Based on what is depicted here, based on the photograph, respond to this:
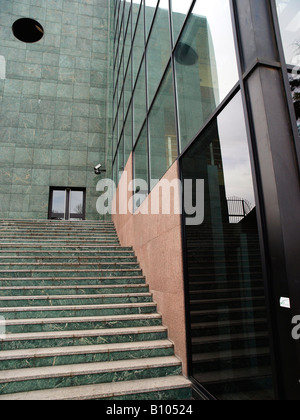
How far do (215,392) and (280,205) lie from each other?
2.00m

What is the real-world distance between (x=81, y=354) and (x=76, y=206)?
9.85 m

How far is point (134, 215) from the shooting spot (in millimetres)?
6941

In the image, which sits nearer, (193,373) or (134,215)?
(193,373)

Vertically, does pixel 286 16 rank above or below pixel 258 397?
above

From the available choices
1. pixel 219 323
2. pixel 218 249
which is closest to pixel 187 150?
pixel 218 249

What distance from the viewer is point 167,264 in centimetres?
432

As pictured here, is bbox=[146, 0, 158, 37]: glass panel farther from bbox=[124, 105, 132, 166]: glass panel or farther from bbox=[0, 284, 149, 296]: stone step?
bbox=[0, 284, 149, 296]: stone step

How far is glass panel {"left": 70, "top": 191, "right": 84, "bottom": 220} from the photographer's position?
42.0 ft

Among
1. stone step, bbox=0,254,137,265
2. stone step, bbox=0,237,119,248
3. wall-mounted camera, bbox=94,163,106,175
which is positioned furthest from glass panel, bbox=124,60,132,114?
stone step, bbox=0,254,137,265

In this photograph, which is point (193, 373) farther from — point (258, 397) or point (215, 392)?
point (258, 397)

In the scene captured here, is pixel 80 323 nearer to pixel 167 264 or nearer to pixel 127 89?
pixel 167 264

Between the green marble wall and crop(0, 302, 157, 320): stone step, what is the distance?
8.33 m

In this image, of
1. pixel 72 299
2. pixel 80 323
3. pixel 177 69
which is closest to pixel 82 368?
pixel 80 323

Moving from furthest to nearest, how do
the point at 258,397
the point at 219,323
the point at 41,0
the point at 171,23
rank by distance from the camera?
1. the point at 41,0
2. the point at 171,23
3. the point at 219,323
4. the point at 258,397
